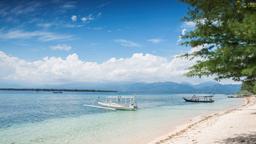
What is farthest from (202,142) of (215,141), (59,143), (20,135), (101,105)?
(101,105)

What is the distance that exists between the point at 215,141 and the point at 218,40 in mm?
7029

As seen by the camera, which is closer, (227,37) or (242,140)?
(227,37)

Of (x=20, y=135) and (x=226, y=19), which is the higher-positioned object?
(x=226, y=19)

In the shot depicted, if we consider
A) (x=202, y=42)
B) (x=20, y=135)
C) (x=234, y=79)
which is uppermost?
(x=202, y=42)

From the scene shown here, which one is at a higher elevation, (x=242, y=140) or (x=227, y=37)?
(x=227, y=37)

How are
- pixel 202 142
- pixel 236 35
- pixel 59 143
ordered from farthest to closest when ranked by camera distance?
pixel 59 143, pixel 202 142, pixel 236 35

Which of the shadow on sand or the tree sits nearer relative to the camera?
the tree

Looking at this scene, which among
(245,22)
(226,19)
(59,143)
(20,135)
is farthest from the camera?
(20,135)

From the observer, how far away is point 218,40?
13.0m

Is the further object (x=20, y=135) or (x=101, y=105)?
(x=101, y=105)

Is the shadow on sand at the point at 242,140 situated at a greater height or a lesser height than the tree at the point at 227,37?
lesser

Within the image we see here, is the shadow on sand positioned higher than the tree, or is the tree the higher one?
the tree

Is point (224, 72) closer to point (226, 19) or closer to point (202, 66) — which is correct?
point (202, 66)

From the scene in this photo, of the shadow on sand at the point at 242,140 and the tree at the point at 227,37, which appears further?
the shadow on sand at the point at 242,140
